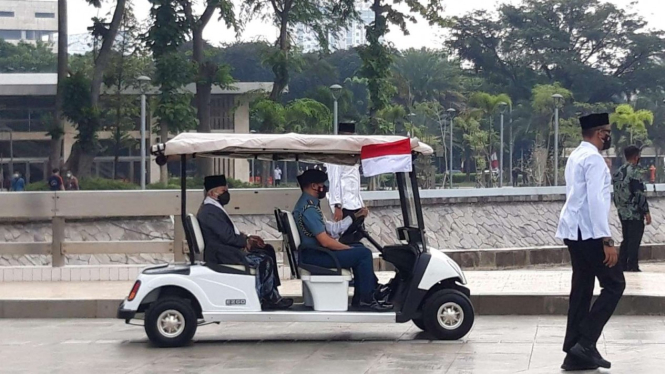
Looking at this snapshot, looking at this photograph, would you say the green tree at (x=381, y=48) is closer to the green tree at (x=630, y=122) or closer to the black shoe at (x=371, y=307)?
the green tree at (x=630, y=122)

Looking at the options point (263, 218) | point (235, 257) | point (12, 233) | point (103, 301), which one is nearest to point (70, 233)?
point (12, 233)

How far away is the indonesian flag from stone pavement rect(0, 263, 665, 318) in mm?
2726

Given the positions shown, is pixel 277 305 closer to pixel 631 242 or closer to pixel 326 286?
pixel 326 286

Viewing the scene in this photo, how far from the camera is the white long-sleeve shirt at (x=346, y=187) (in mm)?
12953

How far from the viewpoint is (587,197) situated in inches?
332

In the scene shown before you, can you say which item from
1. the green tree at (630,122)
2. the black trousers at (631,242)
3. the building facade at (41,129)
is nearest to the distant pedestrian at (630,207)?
the black trousers at (631,242)

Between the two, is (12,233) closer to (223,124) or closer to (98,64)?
(98,64)

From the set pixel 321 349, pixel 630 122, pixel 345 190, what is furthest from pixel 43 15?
pixel 321 349

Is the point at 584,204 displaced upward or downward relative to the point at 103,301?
upward

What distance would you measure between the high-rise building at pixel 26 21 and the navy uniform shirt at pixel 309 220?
151 metres

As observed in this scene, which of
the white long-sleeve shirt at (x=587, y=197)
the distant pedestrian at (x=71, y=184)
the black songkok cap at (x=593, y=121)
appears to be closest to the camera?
the white long-sleeve shirt at (x=587, y=197)

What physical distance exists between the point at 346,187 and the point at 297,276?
8.15 feet

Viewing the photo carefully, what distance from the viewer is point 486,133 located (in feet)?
202

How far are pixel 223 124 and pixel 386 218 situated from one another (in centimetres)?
1937
